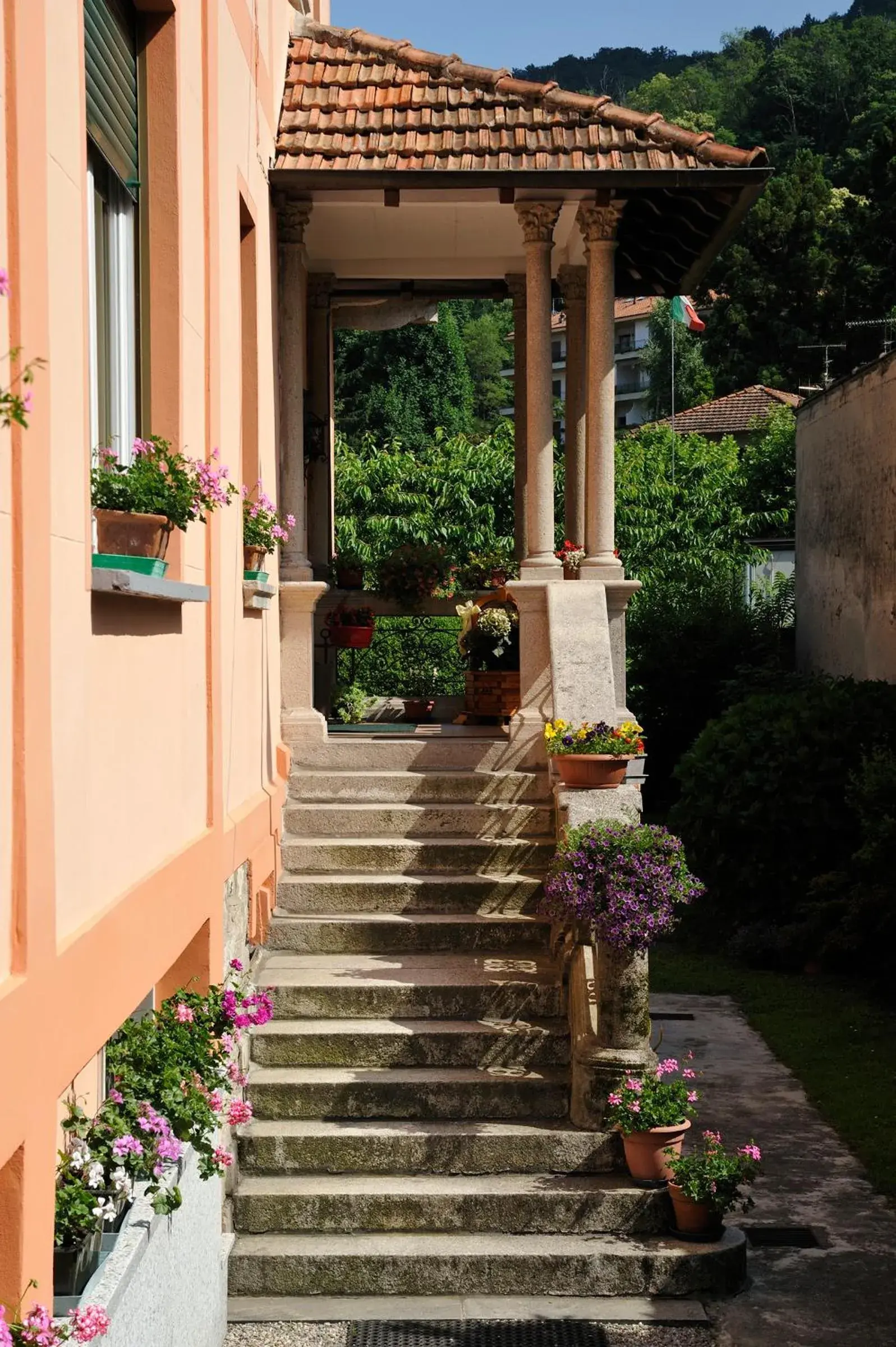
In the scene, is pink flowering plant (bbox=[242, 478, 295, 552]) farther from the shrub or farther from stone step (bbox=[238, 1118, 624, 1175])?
the shrub

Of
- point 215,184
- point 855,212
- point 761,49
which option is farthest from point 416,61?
point 761,49

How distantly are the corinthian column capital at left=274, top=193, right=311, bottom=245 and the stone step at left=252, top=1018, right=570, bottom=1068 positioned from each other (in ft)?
16.3

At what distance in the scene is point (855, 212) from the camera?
41406mm

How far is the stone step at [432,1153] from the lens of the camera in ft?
24.5

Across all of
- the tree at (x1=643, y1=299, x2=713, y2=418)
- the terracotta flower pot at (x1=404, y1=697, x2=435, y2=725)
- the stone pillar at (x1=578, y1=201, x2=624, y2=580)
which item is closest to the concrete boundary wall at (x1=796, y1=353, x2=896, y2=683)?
the terracotta flower pot at (x1=404, y1=697, x2=435, y2=725)

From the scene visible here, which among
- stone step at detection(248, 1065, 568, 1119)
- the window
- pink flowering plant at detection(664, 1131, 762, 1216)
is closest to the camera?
the window

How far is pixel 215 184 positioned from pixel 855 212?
37745 mm

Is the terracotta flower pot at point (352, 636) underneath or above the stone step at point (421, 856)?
above

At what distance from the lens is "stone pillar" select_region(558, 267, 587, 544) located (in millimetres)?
12422

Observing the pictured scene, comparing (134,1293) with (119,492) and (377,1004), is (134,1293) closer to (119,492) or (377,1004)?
(119,492)

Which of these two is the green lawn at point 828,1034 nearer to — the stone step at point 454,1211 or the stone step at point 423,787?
the stone step at point 454,1211

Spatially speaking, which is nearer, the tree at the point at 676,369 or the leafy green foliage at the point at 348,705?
the leafy green foliage at the point at 348,705

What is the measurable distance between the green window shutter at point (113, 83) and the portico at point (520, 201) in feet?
13.3

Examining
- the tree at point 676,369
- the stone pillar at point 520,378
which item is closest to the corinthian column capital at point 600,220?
the stone pillar at point 520,378
